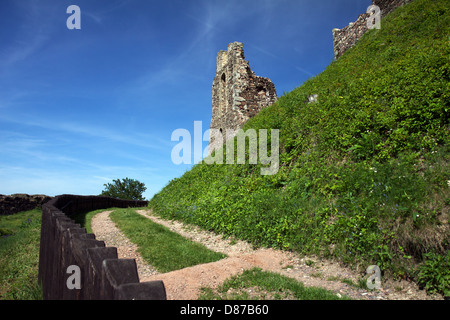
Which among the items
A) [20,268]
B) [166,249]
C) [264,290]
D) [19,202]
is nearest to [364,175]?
[264,290]

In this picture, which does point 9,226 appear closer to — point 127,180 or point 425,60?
point 425,60

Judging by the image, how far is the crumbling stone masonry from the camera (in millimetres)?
14859

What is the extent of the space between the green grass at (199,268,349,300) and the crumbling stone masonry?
15521mm

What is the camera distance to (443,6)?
35.6ft

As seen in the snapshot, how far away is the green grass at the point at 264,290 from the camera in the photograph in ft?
12.3

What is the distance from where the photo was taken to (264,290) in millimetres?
3979

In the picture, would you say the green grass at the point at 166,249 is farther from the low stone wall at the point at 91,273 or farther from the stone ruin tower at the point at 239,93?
the stone ruin tower at the point at 239,93

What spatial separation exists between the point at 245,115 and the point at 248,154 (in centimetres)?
876

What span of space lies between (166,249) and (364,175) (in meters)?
5.08
